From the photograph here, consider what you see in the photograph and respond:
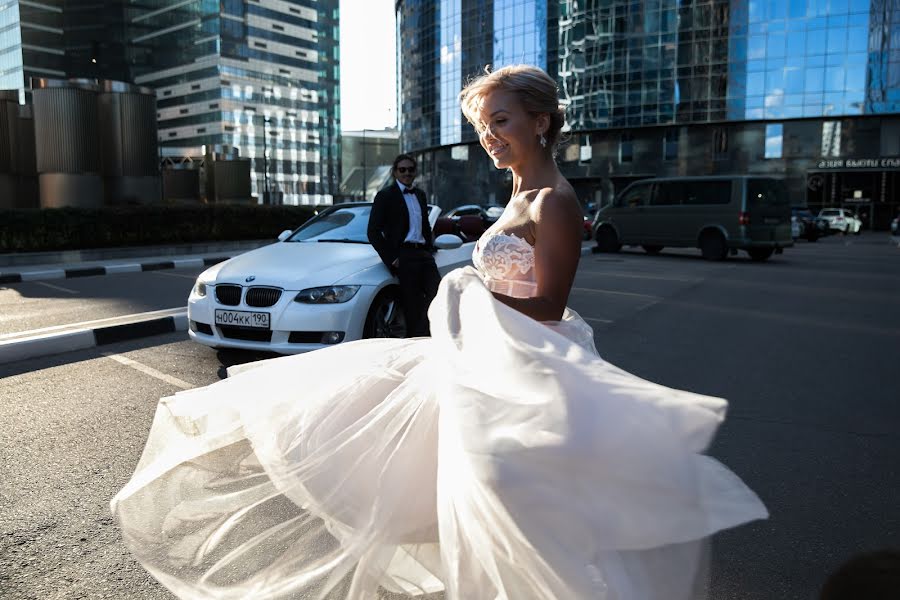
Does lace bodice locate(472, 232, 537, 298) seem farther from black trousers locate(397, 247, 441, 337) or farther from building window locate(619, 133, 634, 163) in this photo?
building window locate(619, 133, 634, 163)

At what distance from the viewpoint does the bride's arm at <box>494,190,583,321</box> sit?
2092 mm

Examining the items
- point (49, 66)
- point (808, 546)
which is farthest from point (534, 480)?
point (49, 66)

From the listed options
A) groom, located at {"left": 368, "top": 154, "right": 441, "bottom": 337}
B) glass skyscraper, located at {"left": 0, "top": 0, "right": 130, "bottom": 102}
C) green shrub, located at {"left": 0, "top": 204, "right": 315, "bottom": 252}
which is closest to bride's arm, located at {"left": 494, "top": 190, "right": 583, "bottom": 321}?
groom, located at {"left": 368, "top": 154, "right": 441, "bottom": 337}

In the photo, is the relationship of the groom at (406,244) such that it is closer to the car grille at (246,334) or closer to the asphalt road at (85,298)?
the car grille at (246,334)

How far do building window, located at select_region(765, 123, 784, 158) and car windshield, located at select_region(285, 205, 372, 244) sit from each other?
165 feet

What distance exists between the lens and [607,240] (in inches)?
820

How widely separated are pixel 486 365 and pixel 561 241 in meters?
0.53

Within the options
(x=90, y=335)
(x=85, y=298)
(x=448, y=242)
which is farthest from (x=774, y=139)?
(x=90, y=335)

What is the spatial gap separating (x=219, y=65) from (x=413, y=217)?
327 feet

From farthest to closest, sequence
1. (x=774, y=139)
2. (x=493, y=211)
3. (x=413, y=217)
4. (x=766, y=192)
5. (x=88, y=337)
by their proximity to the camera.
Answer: (x=774, y=139) < (x=493, y=211) < (x=766, y=192) < (x=88, y=337) < (x=413, y=217)

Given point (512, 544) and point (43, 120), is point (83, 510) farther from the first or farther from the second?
point (43, 120)

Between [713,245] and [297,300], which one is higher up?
[297,300]

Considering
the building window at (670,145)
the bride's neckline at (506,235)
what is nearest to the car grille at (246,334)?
the bride's neckline at (506,235)

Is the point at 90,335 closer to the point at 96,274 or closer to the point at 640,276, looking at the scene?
the point at 96,274
